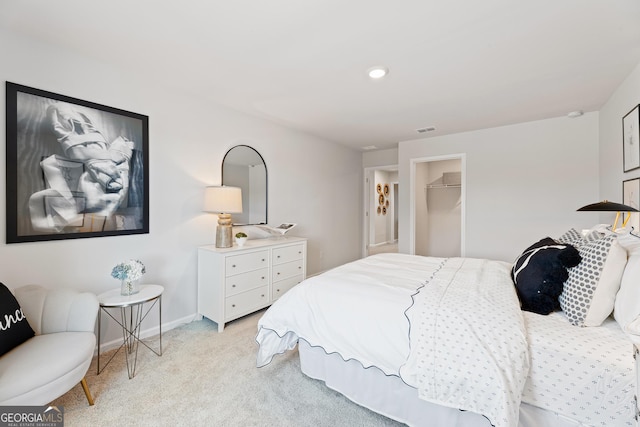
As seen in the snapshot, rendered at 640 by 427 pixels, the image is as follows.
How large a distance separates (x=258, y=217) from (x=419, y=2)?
273 cm

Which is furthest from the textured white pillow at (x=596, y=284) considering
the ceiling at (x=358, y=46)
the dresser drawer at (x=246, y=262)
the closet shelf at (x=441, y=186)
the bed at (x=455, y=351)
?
the closet shelf at (x=441, y=186)

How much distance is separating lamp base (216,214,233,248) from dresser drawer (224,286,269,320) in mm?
544

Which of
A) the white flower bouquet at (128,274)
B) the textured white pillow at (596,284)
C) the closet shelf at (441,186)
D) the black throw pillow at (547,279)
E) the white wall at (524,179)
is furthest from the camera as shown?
the closet shelf at (441,186)

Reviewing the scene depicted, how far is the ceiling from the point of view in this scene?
1.58 m

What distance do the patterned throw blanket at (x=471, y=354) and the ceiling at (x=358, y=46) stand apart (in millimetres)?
1680

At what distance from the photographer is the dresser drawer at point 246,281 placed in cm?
267

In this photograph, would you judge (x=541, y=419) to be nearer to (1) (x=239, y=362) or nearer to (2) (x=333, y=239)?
(1) (x=239, y=362)

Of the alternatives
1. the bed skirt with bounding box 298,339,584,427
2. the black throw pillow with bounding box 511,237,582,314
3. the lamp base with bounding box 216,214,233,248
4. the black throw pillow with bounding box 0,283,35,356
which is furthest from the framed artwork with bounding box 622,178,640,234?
the black throw pillow with bounding box 0,283,35,356

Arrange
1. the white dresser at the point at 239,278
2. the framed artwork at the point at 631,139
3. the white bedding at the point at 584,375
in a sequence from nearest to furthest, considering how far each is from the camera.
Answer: the white bedding at the point at 584,375, the framed artwork at the point at 631,139, the white dresser at the point at 239,278

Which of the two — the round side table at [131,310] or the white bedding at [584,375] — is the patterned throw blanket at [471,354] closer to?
the white bedding at [584,375]

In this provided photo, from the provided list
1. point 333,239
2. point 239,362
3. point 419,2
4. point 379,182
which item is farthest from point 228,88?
point 379,182

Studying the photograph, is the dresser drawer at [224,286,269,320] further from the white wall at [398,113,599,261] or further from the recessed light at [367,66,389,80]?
the white wall at [398,113,599,261]

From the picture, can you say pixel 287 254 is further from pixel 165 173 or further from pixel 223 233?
pixel 165 173

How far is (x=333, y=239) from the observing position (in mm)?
4918
